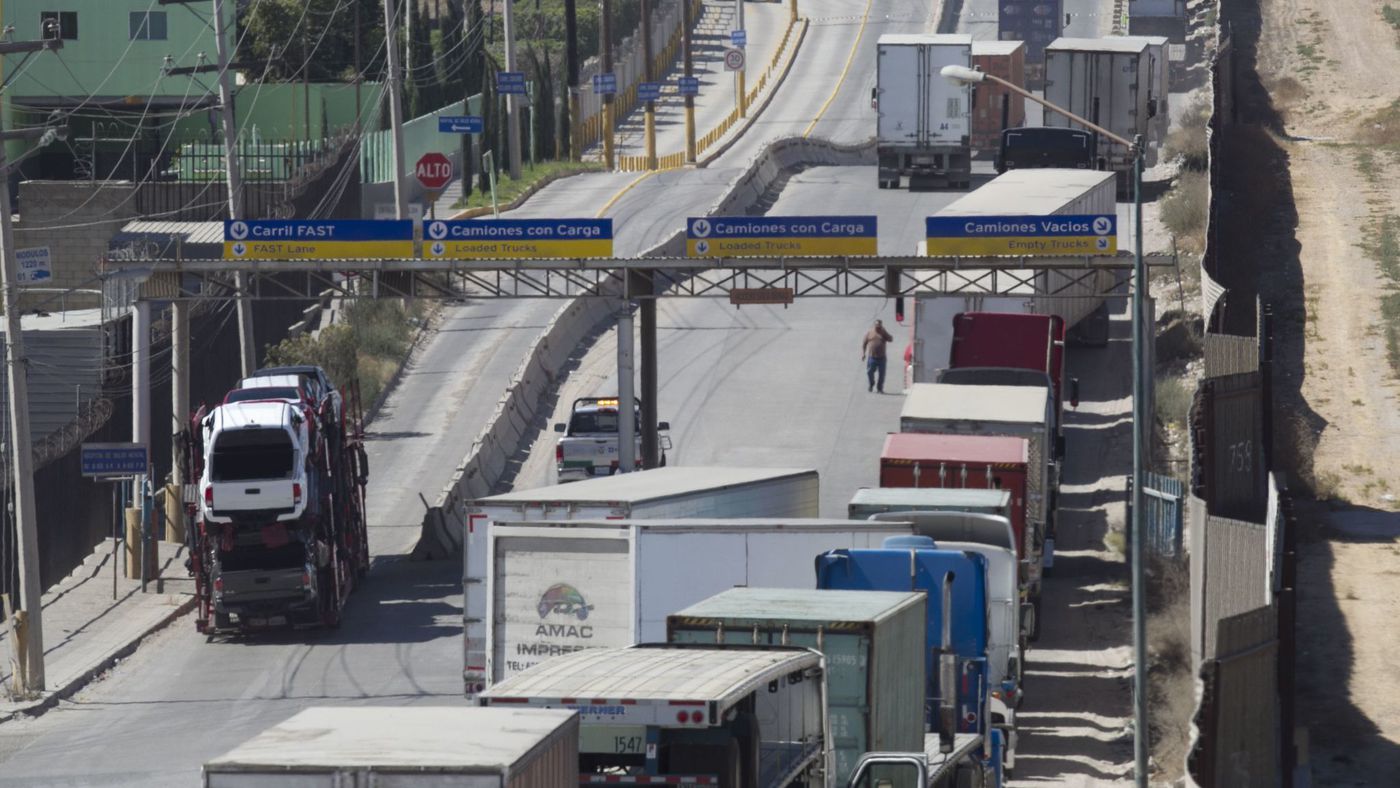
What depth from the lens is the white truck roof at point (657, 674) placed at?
14.9 m

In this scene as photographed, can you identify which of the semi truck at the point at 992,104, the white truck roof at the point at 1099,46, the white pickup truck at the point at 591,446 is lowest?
the white pickup truck at the point at 591,446

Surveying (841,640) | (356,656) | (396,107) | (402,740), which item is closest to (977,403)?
(356,656)

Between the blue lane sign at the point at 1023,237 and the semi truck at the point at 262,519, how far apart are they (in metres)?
12.1

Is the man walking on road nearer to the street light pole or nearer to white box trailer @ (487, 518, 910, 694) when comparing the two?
the street light pole

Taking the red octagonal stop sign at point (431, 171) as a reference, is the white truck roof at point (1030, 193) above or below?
below

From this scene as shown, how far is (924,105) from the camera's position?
220ft

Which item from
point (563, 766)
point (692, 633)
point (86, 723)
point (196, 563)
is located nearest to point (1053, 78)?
point (196, 563)

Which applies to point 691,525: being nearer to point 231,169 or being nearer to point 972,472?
point 972,472

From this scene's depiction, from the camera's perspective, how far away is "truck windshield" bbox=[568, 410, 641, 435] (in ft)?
145

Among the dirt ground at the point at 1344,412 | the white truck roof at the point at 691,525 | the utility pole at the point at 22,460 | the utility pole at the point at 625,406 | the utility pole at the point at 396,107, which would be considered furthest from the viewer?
the utility pole at the point at 396,107

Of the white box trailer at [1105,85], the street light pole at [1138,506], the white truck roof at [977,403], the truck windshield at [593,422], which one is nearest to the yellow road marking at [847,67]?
the white box trailer at [1105,85]

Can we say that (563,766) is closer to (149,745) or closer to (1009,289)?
(149,745)

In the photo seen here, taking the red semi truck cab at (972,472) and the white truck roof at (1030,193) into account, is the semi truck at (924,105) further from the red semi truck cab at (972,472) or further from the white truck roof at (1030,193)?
the red semi truck cab at (972,472)

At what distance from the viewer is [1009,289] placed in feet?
138
